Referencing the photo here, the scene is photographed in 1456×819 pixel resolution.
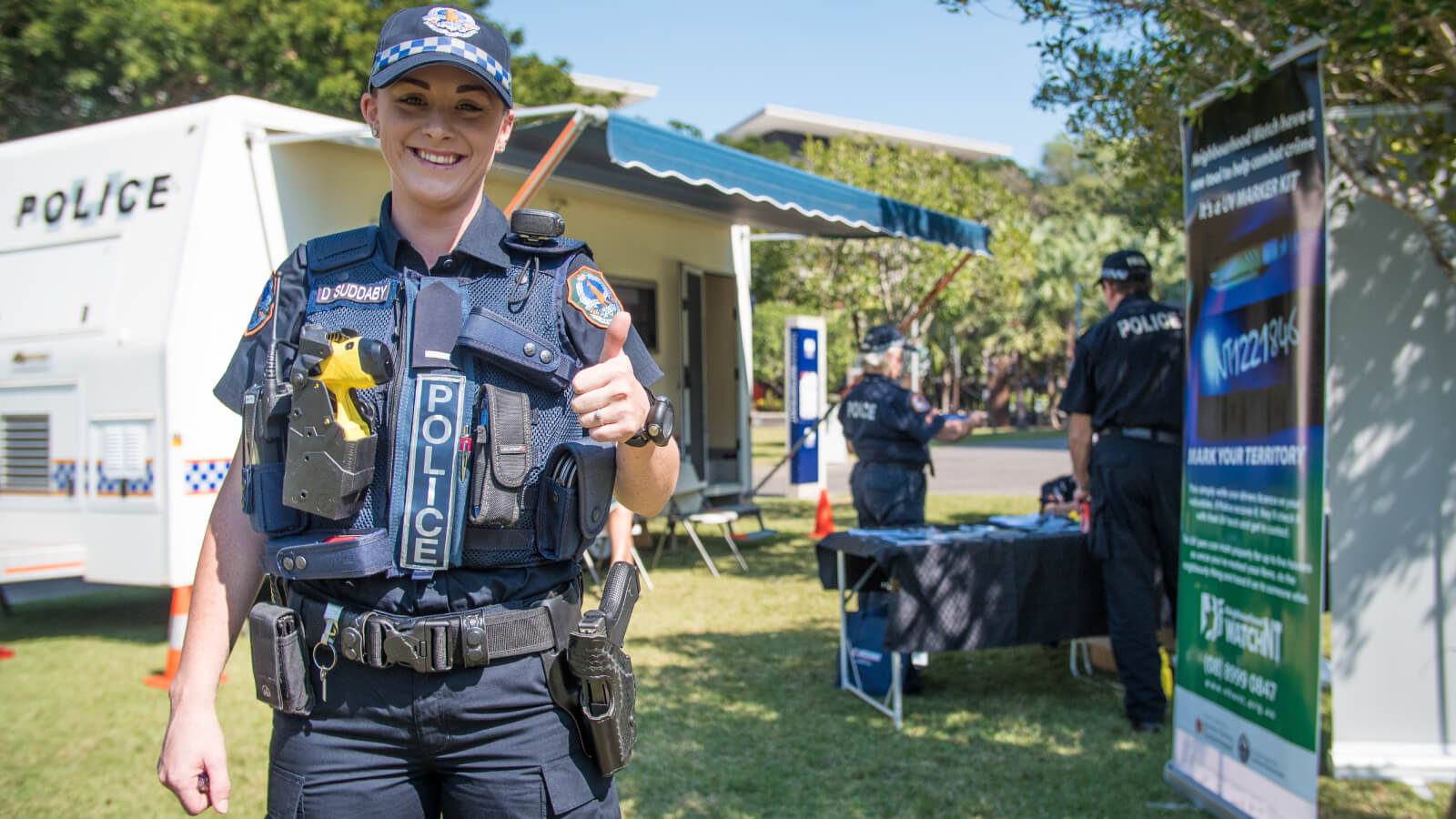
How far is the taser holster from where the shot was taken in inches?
60.8

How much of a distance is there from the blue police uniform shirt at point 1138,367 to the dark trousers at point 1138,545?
4.9 inches

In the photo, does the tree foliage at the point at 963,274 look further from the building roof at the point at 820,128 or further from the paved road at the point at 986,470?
the building roof at the point at 820,128

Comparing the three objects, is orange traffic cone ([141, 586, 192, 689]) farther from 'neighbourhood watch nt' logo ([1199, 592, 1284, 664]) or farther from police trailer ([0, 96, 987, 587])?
'neighbourhood watch nt' logo ([1199, 592, 1284, 664])

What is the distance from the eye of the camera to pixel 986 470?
18.1 meters

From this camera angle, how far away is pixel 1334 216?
13.7 ft

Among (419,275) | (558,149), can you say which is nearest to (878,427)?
(558,149)

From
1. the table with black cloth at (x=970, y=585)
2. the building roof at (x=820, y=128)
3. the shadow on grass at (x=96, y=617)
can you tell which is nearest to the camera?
the table with black cloth at (x=970, y=585)

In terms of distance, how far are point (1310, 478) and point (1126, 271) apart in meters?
2.09

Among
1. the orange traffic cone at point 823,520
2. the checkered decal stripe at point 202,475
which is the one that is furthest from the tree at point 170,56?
the checkered decal stripe at point 202,475

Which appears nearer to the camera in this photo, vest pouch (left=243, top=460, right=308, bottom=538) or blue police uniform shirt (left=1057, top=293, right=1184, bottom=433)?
vest pouch (left=243, top=460, right=308, bottom=538)

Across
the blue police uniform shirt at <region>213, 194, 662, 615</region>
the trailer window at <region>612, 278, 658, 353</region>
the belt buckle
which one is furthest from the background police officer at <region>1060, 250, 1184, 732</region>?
the trailer window at <region>612, 278, 658, 353</region>

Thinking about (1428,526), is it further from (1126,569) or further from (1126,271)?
(1126,271)

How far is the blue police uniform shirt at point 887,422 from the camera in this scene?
18.1 ft

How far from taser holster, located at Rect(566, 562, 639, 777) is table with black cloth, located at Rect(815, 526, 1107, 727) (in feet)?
10.7
